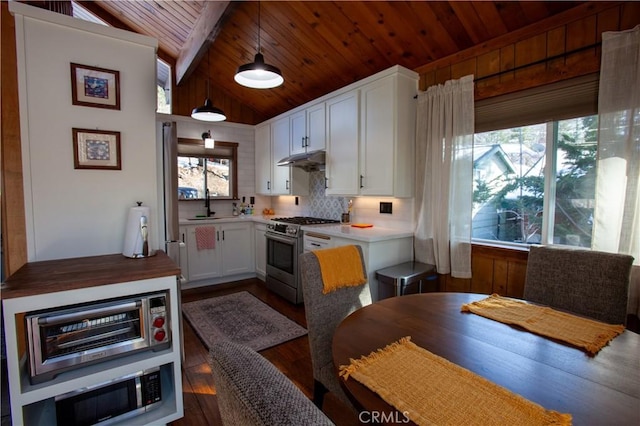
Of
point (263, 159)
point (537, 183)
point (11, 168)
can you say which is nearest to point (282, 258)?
point (263, 159)

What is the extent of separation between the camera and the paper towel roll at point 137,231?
185 cm

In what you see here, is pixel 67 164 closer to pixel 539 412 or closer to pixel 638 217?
pixel 539 412

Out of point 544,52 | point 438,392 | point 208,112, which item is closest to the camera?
point 438,392

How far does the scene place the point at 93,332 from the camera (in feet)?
5.01

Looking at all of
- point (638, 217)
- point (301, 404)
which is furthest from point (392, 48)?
point (301, 404)

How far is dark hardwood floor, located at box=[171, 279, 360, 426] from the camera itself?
5.84 feet

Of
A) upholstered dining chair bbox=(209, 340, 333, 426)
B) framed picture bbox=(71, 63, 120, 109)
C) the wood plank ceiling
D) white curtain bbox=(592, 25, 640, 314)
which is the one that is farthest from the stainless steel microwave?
the wood plank ceiling

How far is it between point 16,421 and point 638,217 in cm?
336

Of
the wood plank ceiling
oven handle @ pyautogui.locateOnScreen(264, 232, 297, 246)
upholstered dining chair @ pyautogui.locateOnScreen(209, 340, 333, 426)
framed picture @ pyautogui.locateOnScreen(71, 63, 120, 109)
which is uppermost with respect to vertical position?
the wood plank ceiling

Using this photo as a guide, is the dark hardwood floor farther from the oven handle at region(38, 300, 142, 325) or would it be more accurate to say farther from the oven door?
the oven handle at region(38, 300, 142, 325)

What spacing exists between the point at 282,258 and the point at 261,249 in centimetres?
78

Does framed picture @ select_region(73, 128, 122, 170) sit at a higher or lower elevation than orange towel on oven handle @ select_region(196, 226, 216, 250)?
higher

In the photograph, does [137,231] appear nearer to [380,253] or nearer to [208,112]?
[208,112]

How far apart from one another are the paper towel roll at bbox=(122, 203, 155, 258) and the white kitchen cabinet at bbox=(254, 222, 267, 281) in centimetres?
230
